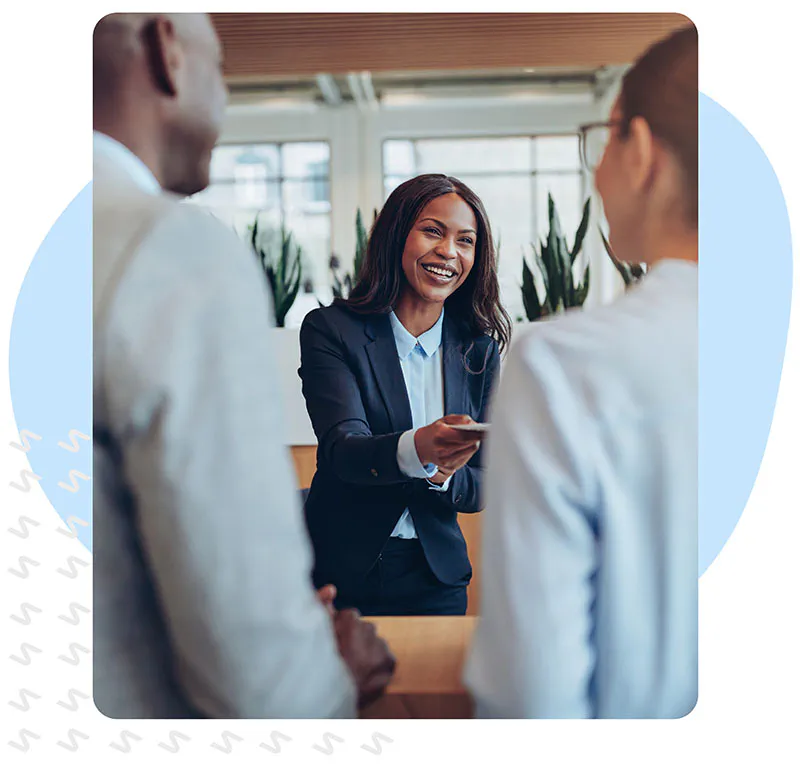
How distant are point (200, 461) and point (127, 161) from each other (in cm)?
51

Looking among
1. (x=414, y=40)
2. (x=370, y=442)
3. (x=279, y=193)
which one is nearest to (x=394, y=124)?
(x=414, y=40)

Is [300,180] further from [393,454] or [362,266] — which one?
[393,454]

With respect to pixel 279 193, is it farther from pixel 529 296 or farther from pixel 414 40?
pixel 529 296

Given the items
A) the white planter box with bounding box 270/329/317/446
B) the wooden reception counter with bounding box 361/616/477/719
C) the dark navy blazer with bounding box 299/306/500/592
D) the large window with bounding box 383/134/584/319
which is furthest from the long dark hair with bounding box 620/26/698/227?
the wooden reception counter with bounding box 361/616/477/719

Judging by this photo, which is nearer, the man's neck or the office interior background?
the man's neck

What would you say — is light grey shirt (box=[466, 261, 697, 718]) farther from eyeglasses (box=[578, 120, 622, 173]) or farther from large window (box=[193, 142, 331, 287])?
large window (box=[193, 142, 331, 287])

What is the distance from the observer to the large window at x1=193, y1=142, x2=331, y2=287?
5.51ft

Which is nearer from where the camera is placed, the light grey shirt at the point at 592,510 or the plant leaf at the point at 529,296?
the light grey shirt at the point at 592,510

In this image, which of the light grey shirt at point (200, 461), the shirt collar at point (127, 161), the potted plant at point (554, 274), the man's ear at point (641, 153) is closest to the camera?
the light grey shirt at point (200, 461)

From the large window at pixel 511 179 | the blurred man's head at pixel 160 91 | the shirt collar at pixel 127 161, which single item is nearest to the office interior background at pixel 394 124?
the large window at pixel 511 179

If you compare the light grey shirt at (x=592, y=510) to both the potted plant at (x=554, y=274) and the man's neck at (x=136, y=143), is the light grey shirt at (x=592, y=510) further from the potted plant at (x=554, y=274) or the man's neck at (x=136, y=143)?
the man's neck at (x=136, y=143)

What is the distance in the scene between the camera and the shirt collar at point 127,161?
1.42 metres

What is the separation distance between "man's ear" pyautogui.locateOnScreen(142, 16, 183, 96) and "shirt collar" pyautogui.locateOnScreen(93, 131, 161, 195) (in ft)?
0.39

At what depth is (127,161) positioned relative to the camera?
1.44 metres
